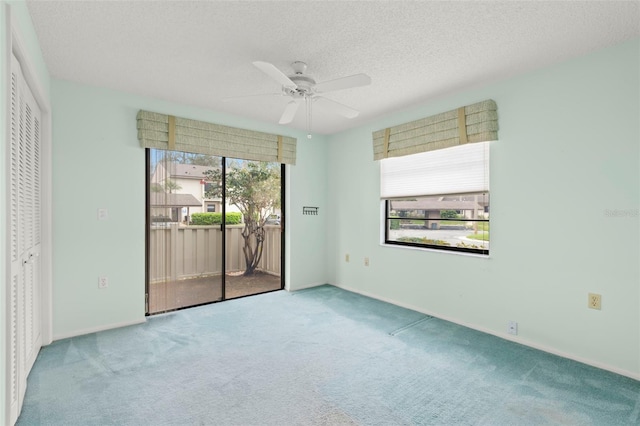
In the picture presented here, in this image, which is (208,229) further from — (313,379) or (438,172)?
(438,172)

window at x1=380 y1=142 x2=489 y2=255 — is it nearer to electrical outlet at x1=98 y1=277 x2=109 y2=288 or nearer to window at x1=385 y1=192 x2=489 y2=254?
window at x1=385 y1=192 x2=489 y2=254

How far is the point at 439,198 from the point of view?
3566 mm

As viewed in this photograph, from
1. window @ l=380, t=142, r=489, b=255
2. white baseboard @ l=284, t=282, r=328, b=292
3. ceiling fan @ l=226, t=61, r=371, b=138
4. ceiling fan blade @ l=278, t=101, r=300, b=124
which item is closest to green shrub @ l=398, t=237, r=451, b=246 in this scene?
window @ l=380, t=142, r=489, b=255

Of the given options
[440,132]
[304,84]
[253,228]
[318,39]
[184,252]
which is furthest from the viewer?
[253,228]

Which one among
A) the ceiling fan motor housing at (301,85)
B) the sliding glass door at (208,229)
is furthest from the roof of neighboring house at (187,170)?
the ceiling fan motor housing at (301,85)

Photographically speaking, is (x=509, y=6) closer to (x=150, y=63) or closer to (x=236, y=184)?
(x=150, y=63)

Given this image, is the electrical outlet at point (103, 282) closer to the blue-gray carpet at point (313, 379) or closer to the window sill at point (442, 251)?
the blue-gray carpet at point (313, 379)

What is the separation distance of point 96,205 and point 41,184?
0.44 meters

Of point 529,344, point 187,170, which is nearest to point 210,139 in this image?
point 187,170

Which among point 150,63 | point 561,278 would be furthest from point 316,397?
point 150,63

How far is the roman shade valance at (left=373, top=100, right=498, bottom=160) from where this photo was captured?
2984 mm

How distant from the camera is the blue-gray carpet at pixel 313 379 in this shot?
184 cm

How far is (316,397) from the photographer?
2.02 meters

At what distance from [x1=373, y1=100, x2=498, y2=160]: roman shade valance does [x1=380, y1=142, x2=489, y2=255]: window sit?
11 centimetres
